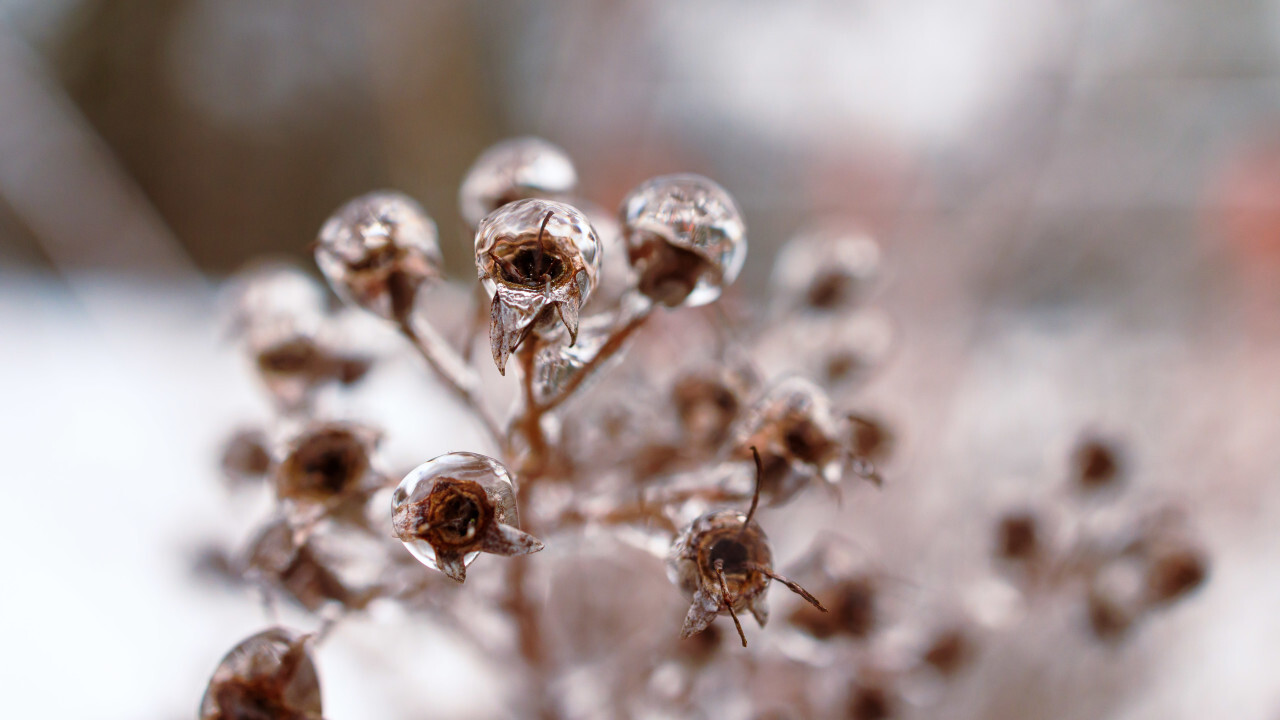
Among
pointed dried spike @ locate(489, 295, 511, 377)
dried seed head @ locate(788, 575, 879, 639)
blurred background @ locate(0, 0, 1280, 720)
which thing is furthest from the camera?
blurred background @ locate(0, 0, 1280, 720)

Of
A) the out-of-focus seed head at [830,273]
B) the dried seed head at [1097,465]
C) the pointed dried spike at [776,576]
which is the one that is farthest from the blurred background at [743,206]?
the pointed dried spike at [776,576]

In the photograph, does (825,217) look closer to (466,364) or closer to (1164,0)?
(1164,0)

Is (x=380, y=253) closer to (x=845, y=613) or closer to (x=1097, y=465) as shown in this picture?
(x=845, y=613)

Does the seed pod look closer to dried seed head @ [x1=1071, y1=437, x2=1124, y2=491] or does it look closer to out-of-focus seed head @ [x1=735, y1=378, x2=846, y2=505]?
out-of-focus seed head @ [x1=735, y1=378, x2=846, y2=505]

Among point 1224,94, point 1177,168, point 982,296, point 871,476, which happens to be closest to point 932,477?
point 982,296

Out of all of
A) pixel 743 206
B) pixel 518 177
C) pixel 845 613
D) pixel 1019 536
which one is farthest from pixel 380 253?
pixel 743 206

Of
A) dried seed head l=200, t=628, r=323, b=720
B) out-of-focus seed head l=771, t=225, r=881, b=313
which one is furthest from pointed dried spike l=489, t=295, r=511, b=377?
out-of-focus seed head l=771, t=225, r=881, b=313

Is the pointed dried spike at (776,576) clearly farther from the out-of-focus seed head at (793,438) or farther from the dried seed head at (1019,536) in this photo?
the dried seed head at (1019,536)
